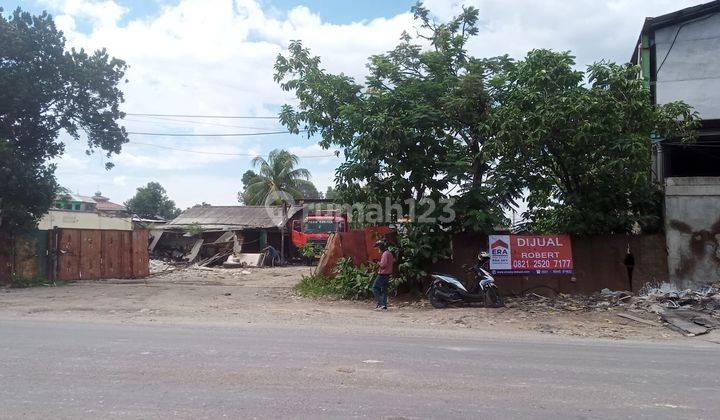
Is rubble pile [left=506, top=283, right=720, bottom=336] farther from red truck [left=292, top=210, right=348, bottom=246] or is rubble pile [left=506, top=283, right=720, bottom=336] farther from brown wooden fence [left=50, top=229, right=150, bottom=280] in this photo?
red truck [left=292, top=210, right=348, bottom=246]

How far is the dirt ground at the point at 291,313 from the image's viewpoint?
10.5 meters

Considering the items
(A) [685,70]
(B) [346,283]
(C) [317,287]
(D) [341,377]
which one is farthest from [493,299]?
(A) [685,70]

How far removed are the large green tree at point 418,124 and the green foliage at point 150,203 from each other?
186ft

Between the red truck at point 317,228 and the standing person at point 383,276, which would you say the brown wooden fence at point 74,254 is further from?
the standing person at point 383,276

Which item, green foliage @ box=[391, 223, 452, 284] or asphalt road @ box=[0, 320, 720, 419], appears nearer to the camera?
asphalt road @ box=[0, 320, 720, 419]

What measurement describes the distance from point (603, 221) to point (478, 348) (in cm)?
676

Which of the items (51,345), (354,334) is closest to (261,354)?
(354,334)

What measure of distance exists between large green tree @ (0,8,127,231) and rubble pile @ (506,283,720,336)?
14.3 m

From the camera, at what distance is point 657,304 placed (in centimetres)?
1195

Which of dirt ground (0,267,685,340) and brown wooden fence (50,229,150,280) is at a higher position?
brown wooden fence (50,229,150,280)

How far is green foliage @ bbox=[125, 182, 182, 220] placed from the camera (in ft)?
224

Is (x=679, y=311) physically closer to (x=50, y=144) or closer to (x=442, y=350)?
(x=442, y=350)

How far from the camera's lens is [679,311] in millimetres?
11234

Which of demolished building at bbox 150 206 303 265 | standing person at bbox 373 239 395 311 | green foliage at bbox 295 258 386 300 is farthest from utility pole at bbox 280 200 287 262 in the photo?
standing person at bbox 373 239 395 311
